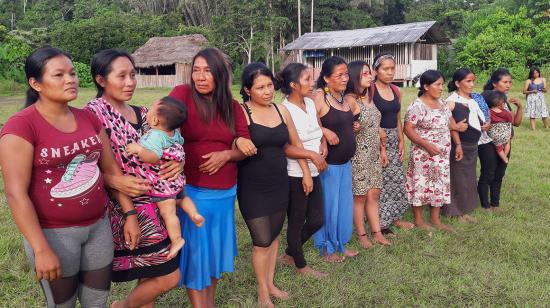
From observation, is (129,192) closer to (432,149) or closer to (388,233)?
(388,233)

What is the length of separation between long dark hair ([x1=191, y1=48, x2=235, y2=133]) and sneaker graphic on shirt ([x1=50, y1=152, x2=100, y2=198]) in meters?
0.69

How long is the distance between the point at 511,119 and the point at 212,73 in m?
3.93

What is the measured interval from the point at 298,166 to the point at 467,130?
2.39 meters

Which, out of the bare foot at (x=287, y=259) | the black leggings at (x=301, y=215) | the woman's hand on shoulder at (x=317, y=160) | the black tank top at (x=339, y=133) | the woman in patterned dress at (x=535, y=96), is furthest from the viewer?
the woman in patterned dress at (x=535, y=96)

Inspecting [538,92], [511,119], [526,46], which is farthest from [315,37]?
[511,119]

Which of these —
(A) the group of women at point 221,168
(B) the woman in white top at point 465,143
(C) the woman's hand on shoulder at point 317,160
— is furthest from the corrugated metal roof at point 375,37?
(C) the woman's hand on shoulder at point 317,160

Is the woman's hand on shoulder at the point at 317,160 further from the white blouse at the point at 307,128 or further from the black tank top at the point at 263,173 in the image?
the black tank top at the point at 263,173

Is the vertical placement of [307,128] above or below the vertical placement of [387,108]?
below

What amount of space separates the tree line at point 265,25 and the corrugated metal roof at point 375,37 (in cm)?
207

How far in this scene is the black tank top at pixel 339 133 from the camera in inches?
144

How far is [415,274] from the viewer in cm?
359

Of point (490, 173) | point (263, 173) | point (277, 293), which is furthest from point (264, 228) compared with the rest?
point (490, 173)

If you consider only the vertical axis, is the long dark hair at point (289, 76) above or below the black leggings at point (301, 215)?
above

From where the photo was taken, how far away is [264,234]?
2.94 meters
